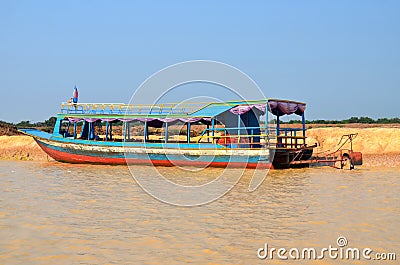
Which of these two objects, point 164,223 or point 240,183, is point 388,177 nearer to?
point 240,183

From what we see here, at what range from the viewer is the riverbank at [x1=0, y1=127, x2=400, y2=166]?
23594 mm

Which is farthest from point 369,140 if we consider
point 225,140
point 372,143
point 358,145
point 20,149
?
point 20,149

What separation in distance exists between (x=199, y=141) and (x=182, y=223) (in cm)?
1404

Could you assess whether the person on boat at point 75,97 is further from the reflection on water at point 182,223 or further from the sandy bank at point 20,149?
the reflection on water at point 182,223

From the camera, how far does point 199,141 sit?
2262 centimetres

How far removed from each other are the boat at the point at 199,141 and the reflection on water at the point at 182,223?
581 centimetres

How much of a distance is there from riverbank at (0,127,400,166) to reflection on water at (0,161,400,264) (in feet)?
34.8

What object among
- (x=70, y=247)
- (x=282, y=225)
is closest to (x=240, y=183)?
(x=282, y=225)

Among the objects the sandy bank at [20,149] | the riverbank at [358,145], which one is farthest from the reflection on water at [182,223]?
the sandy bank at [20,149]

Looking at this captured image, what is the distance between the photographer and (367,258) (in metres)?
6.48

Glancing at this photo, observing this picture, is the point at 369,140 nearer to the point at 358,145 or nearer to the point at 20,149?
the point at 358,145

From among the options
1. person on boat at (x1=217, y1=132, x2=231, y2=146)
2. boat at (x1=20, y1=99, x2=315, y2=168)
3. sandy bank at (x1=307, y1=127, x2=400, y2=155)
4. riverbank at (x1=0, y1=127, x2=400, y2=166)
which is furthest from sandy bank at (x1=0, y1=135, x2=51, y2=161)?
sandy bank at (x1=307, y1=127, x2=400, y2=155)

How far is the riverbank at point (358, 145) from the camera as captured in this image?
23.6 metres

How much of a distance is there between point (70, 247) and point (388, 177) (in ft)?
43.8
